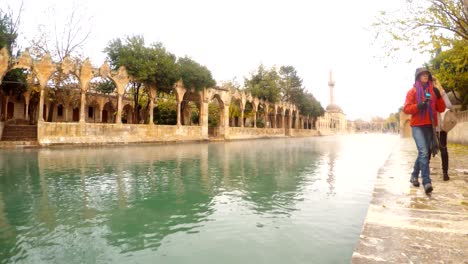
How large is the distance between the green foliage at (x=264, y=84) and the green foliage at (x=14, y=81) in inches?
983

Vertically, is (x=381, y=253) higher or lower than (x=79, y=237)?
higher

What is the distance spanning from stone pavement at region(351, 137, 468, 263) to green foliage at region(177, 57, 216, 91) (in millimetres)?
22694

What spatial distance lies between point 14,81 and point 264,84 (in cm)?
2800

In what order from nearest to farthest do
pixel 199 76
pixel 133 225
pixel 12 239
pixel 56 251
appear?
pixel 56 251, pixel 12 239, pixel 133 225, pixel 199 76

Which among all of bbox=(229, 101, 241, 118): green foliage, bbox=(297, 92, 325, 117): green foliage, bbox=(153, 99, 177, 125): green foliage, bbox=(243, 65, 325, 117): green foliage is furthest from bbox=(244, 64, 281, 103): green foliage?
bbox=(297, 92, 325, 117): green foliage

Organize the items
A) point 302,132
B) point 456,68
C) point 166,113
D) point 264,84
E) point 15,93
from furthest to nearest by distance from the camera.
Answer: point 302,132
point 264,84
point 166,113
point 15,93
point 456,68

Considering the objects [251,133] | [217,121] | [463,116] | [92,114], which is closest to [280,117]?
[251,133]

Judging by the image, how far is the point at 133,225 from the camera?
152 inches

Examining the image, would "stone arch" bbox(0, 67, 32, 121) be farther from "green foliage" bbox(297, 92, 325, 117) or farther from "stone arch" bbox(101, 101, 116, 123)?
"green foliage" bbox(297, 92, 325, 117)

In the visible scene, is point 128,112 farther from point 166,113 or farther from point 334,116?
point 334,116

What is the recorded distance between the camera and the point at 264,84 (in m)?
41.3

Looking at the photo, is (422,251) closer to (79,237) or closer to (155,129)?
(79,237)

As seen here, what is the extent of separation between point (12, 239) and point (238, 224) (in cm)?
258

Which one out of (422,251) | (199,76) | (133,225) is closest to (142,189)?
(133,225)
